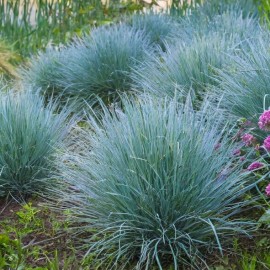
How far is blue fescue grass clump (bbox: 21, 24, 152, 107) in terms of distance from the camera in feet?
17.5

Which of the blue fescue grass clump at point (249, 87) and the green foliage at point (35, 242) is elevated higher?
the blue fescue grass clump at point (249, 87)

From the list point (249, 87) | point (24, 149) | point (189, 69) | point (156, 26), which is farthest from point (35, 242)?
point (156, 26)

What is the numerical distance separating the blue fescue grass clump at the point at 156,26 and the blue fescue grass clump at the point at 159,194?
376cm

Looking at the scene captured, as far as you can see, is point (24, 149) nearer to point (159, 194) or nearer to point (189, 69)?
point (159, 194)

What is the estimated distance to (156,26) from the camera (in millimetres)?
6812

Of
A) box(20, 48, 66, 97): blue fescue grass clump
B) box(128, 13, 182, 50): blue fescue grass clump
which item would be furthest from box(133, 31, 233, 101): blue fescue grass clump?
box(128, 13, 182, 50): blue fescue grass clump

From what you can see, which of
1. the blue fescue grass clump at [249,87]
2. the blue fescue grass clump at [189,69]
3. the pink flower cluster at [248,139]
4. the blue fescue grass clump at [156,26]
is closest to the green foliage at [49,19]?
the blue fescue grass clump at [156,26]

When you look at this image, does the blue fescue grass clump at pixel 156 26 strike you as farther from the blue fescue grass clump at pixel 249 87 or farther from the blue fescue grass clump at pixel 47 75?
the blue fescue grass clump at pixel 249 87

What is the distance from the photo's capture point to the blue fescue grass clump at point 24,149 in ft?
10.9

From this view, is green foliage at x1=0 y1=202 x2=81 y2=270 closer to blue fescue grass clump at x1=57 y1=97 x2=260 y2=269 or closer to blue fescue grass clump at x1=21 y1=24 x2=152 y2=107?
blue fescue grass clump at x1=57 y1=97 x2=260 y2=269

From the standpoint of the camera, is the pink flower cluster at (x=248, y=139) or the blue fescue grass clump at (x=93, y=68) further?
the blue fescue grass clump at (x=93, y=68)

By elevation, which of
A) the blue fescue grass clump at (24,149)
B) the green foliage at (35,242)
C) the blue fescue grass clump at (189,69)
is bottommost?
the green foliage at (35,242)

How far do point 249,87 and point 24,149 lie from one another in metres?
1.31

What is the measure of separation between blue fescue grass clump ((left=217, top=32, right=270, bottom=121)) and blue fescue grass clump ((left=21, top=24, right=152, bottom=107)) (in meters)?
1.76
